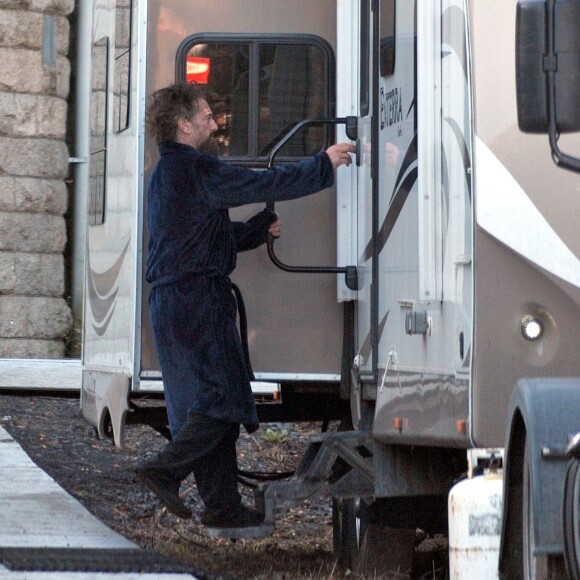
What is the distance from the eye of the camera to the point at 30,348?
12328mm

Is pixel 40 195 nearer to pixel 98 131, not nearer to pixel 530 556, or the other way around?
pixel 98 131

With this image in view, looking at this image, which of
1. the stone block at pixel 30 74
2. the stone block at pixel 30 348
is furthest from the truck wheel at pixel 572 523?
the stone block at pixel 30 74

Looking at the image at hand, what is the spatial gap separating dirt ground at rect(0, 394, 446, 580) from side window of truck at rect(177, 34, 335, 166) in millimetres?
1861

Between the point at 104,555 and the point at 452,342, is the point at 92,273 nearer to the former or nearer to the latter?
the point at 104,555

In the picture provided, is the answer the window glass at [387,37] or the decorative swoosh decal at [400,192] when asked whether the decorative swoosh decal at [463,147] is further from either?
the window glass at [387,37]

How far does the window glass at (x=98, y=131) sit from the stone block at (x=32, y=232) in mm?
4571

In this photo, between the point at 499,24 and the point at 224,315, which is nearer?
the point at 499,24

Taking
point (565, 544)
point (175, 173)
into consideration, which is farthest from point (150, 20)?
point (565, 544)

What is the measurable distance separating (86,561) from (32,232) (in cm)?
732

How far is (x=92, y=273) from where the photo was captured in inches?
313

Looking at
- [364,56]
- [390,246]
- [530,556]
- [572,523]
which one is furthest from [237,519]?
[572,523]

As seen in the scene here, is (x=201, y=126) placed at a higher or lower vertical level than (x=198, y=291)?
higher

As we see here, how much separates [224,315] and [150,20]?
1.44 meters

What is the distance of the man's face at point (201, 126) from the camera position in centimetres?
621
